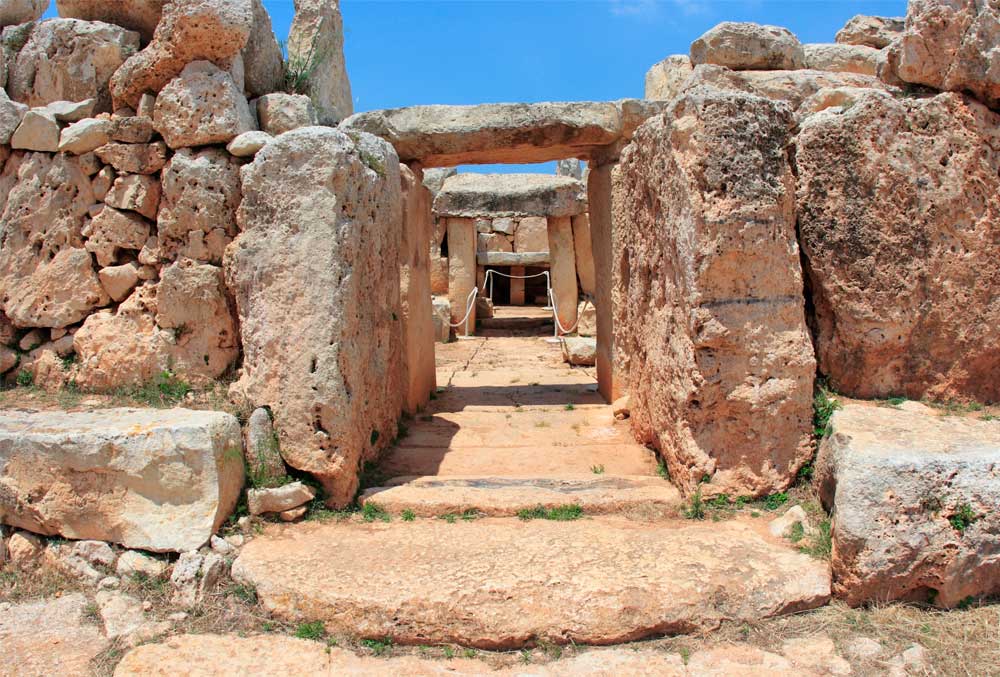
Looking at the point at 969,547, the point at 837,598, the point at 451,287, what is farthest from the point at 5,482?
the point at 451,287

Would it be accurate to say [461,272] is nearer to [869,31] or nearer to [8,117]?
[869,31]

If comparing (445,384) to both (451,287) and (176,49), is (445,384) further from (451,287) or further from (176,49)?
(451,287)

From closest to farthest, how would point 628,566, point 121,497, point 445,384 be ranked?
point 628,566 → point 121,497 → point 445,384

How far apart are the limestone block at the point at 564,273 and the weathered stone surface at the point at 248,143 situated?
792 centimetres

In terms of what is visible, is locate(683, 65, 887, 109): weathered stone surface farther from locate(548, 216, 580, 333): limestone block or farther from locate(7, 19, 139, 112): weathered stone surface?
locate(548, 216, 580, 333): limestone block

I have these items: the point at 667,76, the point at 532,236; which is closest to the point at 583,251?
the point at 532,236

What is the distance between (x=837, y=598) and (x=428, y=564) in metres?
1.79

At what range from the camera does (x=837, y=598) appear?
10.5 ft

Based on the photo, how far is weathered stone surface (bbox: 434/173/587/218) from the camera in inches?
464

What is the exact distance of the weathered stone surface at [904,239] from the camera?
403cm

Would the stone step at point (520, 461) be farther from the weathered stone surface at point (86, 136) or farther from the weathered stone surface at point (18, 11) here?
the weathered stone surface at point (18, 11)

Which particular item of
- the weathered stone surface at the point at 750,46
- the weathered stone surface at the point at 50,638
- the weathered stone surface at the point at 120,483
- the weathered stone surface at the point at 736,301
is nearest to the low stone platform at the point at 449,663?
the weathered stone surface at the point at 50,638

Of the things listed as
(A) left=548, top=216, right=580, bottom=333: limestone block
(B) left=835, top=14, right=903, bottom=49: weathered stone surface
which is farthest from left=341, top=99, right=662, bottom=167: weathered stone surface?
(A) left=548, top=216, right=580, bottom=333: limestone block

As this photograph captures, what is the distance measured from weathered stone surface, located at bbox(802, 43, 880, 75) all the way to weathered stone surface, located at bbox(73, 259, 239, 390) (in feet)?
18.4
